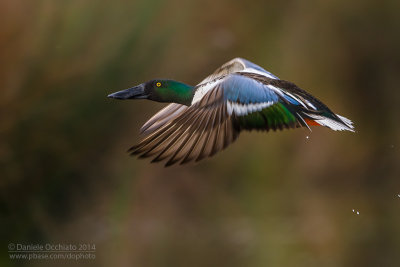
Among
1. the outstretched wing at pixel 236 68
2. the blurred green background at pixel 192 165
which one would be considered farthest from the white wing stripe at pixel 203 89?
the blurred green background at pixel 192 165

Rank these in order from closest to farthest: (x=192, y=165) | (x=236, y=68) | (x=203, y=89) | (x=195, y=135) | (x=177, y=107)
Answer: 1. (x=195, y=135)
2. (x=203, y=89)
3. (x=177, y=107)
4. (x=236, y=68)
5. (x=192, y=165)

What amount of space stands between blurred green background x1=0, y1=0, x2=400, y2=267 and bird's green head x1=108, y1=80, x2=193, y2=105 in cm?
178

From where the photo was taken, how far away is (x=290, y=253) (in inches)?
169

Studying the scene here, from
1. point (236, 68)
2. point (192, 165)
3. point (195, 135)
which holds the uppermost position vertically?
point (236, 68)

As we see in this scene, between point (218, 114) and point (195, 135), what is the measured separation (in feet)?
0.41

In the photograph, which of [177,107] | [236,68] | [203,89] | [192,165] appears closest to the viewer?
[203,89]

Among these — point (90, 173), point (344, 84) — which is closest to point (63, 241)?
point (90, 173)

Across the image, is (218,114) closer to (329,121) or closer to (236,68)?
(329,121)

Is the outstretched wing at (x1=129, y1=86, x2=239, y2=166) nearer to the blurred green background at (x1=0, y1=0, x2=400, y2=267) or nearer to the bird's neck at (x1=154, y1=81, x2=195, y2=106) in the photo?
the bird's neck at (x1=154, y1=81, x2=195, y2=106)

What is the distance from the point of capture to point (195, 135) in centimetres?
240

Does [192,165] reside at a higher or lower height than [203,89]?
lower

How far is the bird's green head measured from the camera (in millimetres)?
2752

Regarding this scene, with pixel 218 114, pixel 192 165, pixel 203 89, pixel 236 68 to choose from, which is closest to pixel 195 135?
pixel 218 114

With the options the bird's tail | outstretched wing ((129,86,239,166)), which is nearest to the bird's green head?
outstretched wing ((129,86,239,166))
